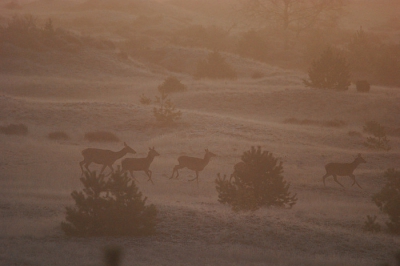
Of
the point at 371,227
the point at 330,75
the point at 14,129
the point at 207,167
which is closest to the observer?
the point at 371,227

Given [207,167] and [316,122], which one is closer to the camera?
[207,167]

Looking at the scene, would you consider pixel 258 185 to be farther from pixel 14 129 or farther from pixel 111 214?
pixel 14 129

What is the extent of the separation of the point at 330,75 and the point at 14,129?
23126mm

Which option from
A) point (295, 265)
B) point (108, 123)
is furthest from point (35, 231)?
point (108, 123)

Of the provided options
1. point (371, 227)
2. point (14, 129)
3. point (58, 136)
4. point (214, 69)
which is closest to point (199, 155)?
point (58, 136)

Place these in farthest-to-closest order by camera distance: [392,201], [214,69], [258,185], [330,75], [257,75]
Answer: [257,75] → [214,69] → [330,75] → [258,185] → [392,201]

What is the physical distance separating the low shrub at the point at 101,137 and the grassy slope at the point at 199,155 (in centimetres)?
54

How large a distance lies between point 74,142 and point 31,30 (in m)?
29.6

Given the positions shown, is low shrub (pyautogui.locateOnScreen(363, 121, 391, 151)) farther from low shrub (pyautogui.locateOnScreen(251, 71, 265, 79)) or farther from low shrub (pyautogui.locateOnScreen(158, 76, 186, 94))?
low shrub (pyautogui.locateOnScreen(251, 71, 265, 79))

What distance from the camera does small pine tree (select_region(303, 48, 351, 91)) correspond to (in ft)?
121

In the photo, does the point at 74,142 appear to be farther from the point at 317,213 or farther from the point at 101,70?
the point at 101,70

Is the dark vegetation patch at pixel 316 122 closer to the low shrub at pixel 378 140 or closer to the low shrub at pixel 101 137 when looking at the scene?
the low shrub at pixel 378 140

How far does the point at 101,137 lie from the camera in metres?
24.0

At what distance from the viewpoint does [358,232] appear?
12.6m
